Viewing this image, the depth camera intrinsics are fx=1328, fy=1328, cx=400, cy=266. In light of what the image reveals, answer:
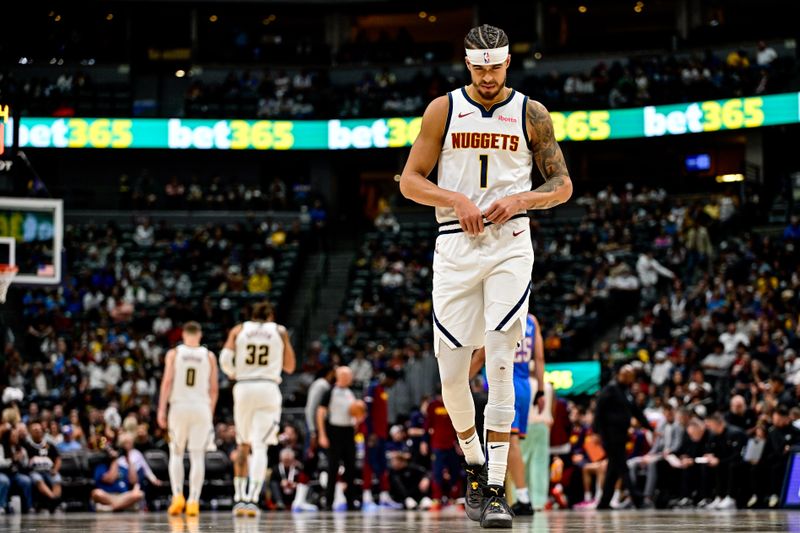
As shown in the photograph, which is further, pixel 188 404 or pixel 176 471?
pixel 176 471

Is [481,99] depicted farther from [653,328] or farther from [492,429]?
A: [653,328]

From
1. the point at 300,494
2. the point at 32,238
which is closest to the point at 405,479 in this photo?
the point at 300,494

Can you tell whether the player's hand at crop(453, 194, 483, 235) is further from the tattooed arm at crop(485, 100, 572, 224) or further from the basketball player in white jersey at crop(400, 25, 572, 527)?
the tattooed arm at crop(485, 100, 572, 224)

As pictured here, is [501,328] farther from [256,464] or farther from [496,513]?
[256,464]

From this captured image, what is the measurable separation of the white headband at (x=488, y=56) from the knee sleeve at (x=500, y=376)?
5.03 ft

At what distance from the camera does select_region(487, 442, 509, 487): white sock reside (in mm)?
7531

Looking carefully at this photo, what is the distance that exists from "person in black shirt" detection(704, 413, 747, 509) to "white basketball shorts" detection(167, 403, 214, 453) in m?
7.36

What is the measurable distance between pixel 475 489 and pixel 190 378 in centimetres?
760

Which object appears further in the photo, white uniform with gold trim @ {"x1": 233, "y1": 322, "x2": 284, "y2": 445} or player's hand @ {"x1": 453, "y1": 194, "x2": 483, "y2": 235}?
white uniform with gold trim @ {"x1": 233, "y1": 322, "x2": 284, "y2": 445}

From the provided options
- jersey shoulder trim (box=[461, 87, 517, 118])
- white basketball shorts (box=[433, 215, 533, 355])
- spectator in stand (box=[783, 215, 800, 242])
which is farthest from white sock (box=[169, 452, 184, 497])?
spectator in stand (box=[783, 215, 800, 242])

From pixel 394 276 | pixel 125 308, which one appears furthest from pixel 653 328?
pixel 125 308

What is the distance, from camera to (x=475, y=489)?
7793 millimetres

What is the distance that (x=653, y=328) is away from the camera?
2889 centimetres

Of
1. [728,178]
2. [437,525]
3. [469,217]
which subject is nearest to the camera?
[469,217]
